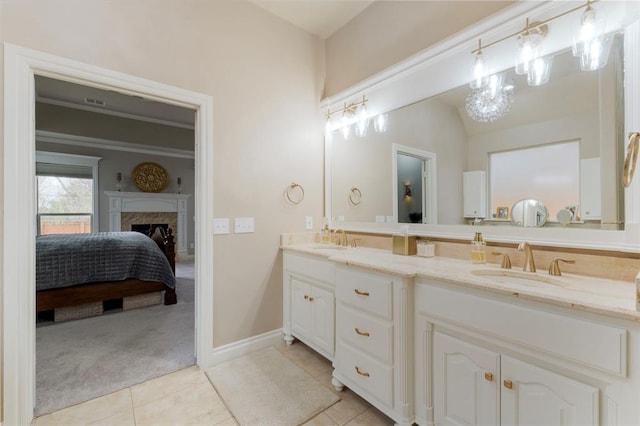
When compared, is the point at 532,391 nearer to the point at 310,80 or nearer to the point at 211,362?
the point at 211,362

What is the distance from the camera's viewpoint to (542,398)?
1025 millimetres

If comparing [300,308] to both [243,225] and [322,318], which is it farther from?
[243,225]

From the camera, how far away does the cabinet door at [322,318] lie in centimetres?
200

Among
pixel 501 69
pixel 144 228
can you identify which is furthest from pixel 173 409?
pixel 144 228

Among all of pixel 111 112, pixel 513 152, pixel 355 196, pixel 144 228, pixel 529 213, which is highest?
pixel 111 112

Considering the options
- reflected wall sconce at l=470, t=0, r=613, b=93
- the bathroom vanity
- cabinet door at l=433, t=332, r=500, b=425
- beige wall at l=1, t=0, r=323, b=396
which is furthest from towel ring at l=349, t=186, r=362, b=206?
cabinet door at l=433, t=332, r=500, b=425

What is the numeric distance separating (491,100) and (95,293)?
4.22 meters

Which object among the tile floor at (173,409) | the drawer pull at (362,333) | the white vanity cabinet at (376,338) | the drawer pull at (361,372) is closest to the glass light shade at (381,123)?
the white vanity cabinet at (376,338)

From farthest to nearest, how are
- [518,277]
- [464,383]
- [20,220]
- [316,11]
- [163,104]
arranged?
[163,104]
[316,11]
[20,220]
[518,277]
[464,383]

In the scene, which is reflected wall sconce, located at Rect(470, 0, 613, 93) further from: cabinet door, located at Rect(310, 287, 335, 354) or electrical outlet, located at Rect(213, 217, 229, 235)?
electrical outlet, located at Rect(213, 217, 229, 235)

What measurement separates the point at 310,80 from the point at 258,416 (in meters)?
2.82

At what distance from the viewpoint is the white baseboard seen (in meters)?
2.11

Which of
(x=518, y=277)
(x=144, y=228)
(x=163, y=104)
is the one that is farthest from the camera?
(x=144, y=228)

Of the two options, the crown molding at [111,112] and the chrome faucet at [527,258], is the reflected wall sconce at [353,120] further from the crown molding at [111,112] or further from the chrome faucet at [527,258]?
the crown molding at [111,112]
